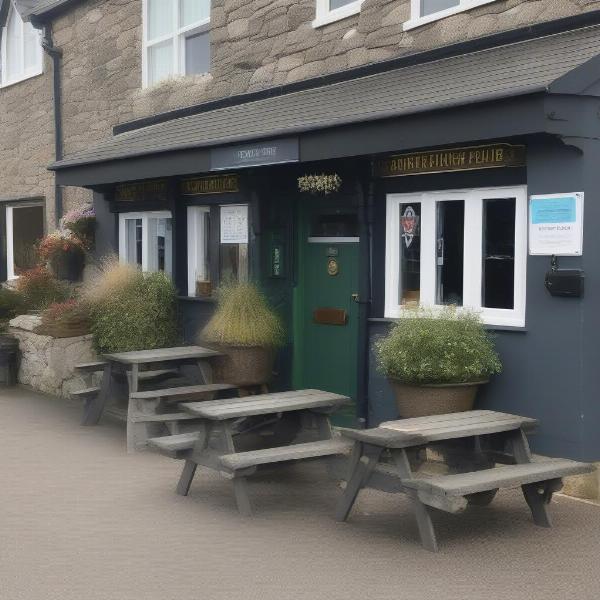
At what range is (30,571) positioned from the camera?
18.5ft

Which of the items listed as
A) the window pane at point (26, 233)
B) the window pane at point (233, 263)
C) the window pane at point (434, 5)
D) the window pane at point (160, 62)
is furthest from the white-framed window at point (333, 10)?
the window pane at point (26, 233)

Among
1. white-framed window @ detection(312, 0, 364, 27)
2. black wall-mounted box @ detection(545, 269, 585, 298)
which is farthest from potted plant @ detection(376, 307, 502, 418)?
white-framed window @ detection(312, 0, 364, 27)

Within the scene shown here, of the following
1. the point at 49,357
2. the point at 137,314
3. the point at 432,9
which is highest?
the point at 432,9

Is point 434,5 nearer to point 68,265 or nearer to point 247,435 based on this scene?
point 247,435

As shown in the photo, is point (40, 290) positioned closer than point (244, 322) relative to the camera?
No

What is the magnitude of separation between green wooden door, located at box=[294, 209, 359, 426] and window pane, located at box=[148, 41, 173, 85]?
4.65 metres

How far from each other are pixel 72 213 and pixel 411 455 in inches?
348

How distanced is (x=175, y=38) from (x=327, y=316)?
18.0ft

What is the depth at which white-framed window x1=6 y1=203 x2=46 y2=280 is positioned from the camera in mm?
17109

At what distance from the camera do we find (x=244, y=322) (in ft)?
31.5

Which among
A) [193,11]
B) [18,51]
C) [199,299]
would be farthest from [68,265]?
[18,51]

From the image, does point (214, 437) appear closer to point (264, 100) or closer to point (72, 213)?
point (264, 100)

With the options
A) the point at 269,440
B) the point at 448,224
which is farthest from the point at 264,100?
the point at 269,440

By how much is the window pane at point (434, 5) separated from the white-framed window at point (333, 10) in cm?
86
